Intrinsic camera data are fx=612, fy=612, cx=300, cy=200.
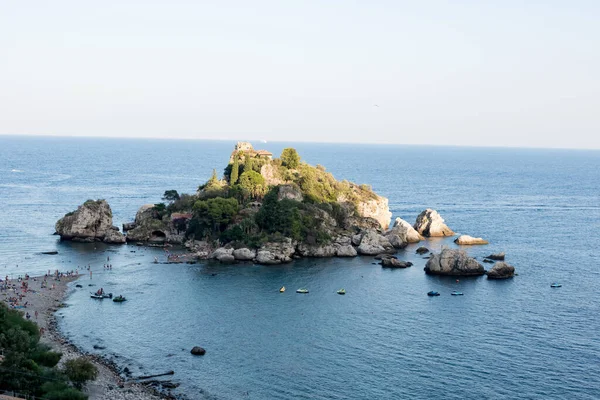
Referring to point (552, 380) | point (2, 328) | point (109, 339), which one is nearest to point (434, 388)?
point (552, 380)

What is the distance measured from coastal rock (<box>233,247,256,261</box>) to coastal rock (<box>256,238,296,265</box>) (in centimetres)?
108

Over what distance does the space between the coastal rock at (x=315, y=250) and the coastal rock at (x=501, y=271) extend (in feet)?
89.9

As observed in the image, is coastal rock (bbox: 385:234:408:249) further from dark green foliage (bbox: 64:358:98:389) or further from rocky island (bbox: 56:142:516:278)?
dark green foliage (bbox: 64:358:98:389)

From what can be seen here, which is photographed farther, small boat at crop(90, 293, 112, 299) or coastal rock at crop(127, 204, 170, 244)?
coastal rock at crop(127, 204, 170, 244)

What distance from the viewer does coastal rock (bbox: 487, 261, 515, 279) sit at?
91750mm

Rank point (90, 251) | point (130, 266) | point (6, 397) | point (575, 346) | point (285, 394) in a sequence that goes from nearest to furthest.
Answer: point (6, 397) → point (285, 394) → point (575, 346) → point (130, 266) → point (90, 251)

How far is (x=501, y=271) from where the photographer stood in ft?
302

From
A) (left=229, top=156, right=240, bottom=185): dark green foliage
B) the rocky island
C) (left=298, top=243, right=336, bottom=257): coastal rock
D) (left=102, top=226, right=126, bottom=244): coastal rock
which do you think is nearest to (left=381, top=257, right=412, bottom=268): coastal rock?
the rocky island

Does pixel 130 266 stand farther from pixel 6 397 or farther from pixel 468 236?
pixel 468 236

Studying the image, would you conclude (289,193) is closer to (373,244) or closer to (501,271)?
(373,244)

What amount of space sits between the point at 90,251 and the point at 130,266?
1344cm

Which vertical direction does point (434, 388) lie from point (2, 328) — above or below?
below

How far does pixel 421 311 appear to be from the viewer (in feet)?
249

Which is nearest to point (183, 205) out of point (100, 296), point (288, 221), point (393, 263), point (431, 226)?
point (288, 221)
